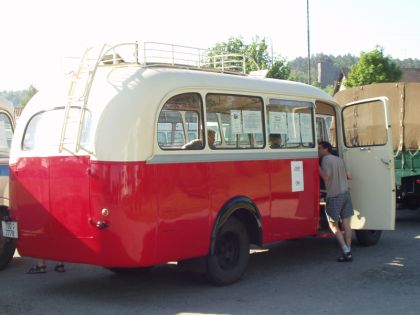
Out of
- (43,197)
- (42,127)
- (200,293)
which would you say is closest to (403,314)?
(200,293)

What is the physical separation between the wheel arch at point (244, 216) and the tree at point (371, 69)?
1250 inches

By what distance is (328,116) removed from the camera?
10281 millimetres

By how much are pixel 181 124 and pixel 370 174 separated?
12.2ft

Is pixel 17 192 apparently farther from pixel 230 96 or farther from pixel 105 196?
pixel 230 96

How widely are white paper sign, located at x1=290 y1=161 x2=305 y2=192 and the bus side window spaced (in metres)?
1.86

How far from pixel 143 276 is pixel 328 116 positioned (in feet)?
13.5

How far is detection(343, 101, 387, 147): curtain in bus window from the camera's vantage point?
1005cm

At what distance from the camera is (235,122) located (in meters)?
7.82

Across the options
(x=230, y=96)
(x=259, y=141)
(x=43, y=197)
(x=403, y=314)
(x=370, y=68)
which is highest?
(x=370, y=68)

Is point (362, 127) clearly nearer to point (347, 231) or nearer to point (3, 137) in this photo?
point (347, 231)

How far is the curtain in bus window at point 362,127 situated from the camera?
396 inches

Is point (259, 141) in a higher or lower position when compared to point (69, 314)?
higher

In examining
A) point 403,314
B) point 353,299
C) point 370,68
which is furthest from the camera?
point 370,68

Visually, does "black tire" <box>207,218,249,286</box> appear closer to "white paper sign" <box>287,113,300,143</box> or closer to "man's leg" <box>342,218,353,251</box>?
"white paper sign" <box>287,113,300,143</box>
